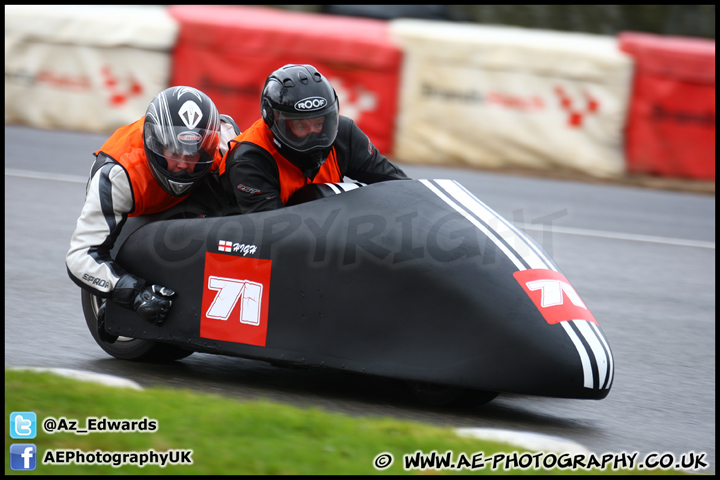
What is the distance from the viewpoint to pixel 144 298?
4.18m

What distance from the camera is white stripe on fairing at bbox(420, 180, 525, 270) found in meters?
3.89

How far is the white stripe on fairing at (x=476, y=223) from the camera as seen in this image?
3.89 meters

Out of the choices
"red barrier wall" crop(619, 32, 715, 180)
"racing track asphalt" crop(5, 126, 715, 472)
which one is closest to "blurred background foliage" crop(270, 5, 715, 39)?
"red barrier wall" crop(619, 32, 715, 180)

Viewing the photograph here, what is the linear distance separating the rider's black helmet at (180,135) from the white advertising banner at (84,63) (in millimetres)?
7276

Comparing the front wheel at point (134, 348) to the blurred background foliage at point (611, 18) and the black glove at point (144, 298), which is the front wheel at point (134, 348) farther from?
the blurred background foliage at point (611, 18)

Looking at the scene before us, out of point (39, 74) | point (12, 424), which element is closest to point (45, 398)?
point (12, 424)

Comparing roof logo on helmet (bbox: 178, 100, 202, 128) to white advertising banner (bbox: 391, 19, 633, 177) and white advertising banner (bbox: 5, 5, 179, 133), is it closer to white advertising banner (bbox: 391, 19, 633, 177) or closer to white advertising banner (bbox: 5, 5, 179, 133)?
white advertising banner (bbox: 391, 19, 633, 177)

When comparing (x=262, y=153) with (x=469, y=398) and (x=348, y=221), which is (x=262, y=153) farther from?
(x=469, y=398)

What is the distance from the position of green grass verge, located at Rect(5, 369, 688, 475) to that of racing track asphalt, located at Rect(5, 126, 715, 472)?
20.7 inches

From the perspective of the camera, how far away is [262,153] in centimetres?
432

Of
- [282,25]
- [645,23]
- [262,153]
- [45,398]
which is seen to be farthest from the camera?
[645,23]

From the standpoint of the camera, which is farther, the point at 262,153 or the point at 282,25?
the point at 282,25

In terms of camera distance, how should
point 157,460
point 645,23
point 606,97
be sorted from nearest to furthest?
point 157,460, point 606,97, point 645,23

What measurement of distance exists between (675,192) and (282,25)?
496 cm
